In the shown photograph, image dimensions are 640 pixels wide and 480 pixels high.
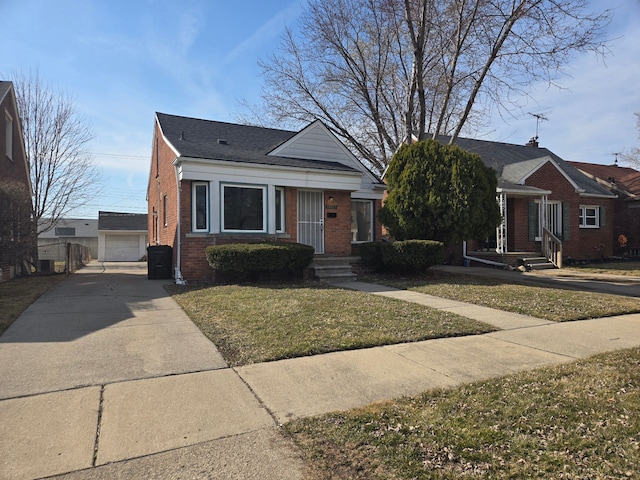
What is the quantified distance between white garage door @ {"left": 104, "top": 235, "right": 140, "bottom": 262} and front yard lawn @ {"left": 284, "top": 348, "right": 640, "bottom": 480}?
36476mm

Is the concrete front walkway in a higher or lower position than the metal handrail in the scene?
lower

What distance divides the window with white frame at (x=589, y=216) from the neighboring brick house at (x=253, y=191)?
12.5 metres

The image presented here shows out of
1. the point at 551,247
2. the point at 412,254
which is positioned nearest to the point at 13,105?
the point at 412,254

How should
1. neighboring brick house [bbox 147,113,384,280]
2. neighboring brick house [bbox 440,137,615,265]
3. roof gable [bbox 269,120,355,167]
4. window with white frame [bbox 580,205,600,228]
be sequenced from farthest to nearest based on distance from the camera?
1. window with white frame [bbox 580,205,600,228]
2. neighboring brick house [bbox 440,137,615,265]
3. roof gable [bbox 269,120,355,167]
4. neighboring brick house [bbox 147,113,384,280]

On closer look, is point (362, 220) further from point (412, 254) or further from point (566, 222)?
point (566, 222)

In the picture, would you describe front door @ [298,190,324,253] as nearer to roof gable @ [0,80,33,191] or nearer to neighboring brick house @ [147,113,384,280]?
neighboring brick house @ [147,113,384,280]

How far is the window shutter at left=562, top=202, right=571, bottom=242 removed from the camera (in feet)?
66.5

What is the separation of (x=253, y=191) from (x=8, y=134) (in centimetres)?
1113

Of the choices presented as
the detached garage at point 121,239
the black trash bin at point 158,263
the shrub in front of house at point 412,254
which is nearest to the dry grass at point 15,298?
the black trash bin at point 158,263

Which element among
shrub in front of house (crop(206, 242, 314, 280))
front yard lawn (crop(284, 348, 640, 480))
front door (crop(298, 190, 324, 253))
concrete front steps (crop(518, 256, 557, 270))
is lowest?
front yard lawn (crop(284, 348, 640, 480))

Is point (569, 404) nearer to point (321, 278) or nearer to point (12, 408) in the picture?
point (12, 408)

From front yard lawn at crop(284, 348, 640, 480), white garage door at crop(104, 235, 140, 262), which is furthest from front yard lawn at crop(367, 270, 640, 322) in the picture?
white garage door at crop(104, 235, 140, 262)

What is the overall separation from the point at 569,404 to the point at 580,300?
608cm

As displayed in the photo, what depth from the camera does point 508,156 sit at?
2362cm
